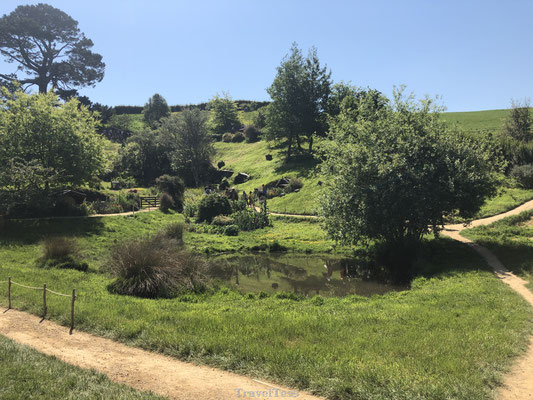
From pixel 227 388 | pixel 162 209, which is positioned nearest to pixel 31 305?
pixel 227 388

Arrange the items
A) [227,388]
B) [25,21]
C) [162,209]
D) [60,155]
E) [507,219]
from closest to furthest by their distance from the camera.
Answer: [227,388] < [507,219] < [60,155] < [162,209] < [25,21]

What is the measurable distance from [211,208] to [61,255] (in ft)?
58.0

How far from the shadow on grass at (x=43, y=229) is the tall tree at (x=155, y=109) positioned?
6583cm

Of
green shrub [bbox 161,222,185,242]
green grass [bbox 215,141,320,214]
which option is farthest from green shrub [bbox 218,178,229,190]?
green shrub [bbox 161,222,185,242]

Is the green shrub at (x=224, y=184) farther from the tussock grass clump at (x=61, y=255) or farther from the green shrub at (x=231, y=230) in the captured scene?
the tussock grass clump at (x=61, y=255)

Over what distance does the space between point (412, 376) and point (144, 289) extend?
976cm

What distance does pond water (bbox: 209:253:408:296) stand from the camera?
49.1ft

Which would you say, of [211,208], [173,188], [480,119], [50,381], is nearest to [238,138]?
[173,188]

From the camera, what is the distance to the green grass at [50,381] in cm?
540

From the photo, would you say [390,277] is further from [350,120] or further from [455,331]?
[350,120]

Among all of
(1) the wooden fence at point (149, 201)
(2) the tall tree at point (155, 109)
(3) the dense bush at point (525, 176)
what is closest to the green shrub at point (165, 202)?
(1) the wooden fence at point (149, 201)

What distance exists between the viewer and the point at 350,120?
19.8 meters

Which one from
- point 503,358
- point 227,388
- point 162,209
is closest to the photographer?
point 227,388

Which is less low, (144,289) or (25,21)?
(25,21)
